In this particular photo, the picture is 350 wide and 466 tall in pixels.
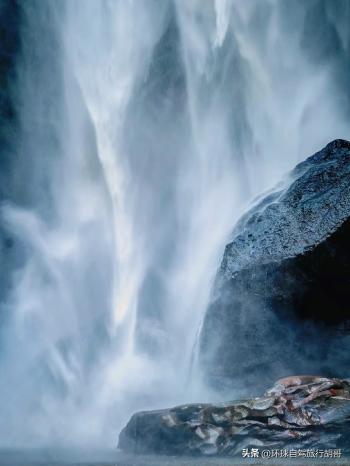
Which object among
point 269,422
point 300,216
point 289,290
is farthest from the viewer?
point 300,216

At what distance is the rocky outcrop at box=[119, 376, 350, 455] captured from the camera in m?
5.75

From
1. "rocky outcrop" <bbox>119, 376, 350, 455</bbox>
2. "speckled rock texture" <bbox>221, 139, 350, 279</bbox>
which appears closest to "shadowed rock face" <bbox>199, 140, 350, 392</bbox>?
"speckled rock texture" <bbox>221, 139, 350, 279</bbox>

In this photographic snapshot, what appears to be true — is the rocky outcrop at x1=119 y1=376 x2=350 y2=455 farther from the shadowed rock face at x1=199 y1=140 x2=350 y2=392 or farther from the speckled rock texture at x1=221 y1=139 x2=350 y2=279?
the speckled rock texture at x1=221 y1=139 x2=350 y2=279

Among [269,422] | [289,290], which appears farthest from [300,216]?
[269,422]

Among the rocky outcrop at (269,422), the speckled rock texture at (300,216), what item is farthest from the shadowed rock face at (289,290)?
the rocky outcrop at (269,422)

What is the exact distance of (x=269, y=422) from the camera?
5918mm

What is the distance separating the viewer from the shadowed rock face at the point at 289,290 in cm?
838

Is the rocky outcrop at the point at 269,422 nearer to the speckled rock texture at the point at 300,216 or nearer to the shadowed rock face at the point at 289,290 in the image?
the shadowed rock face at the point at 289,290

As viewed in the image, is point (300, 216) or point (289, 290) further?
point (300, 216)

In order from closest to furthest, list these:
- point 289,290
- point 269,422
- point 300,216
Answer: point 269,422, point 289,290, point 300,216

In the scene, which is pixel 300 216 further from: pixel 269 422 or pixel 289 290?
pixel 269 422

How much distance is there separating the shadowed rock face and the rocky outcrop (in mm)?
2255

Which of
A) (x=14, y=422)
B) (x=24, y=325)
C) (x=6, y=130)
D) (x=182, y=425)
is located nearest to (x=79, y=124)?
(x=6, y=130)

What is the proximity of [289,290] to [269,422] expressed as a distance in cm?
341
